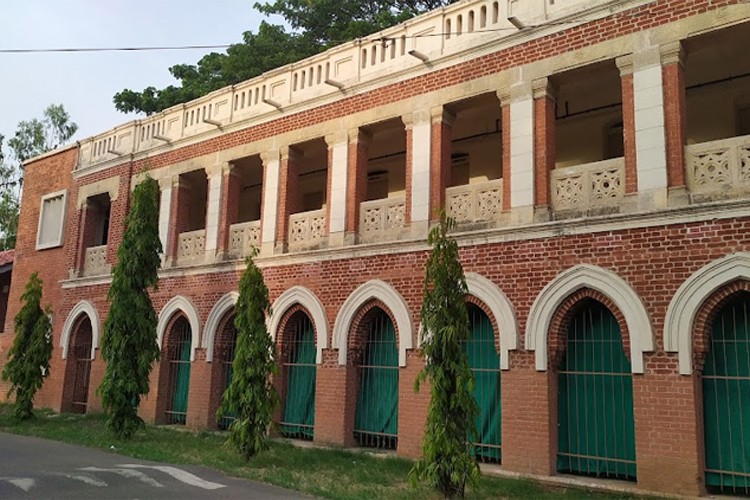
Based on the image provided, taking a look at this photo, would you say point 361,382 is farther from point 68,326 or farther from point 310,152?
point 68,326

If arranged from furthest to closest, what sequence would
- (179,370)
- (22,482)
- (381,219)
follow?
(179,370) → (381,219) → (22,482)

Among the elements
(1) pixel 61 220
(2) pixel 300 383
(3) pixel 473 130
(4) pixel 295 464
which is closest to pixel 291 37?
(1) pixel 61 220

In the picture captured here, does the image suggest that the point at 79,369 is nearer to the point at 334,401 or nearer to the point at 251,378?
the point at 334,401

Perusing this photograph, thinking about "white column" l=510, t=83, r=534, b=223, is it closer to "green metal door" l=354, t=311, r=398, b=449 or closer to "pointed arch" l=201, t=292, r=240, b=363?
"green metal door" l=354, t=311, r=398, b=449

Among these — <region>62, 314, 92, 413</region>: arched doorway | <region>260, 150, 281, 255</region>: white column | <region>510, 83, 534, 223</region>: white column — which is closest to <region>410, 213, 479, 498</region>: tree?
<region>510, 83, 534, 223</region>: white column

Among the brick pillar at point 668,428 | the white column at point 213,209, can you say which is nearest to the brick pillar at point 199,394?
the white column at point 213,209

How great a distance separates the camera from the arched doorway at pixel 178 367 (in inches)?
615

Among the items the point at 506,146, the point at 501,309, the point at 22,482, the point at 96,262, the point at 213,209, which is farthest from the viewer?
the point at 96,262

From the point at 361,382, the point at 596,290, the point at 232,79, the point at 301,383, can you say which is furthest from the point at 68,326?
the point at 596,290

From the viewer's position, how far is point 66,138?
35719 millimetres

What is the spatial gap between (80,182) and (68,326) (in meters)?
4.17

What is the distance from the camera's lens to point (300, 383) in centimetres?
1345

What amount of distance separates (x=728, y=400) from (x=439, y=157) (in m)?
5.90

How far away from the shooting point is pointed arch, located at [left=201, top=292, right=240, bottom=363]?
1465cm
